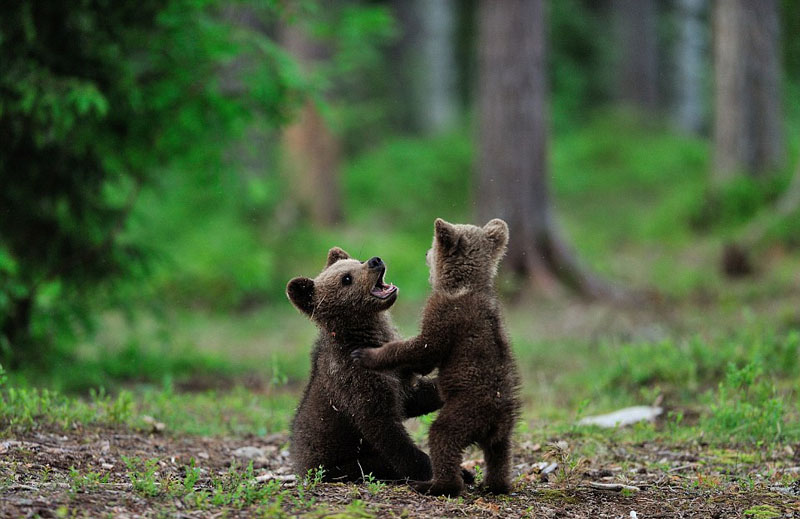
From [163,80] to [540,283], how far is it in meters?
6.74

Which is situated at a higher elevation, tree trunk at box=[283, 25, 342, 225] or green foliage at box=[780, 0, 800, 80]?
green foliage at box=[780, 0, 800, 80]

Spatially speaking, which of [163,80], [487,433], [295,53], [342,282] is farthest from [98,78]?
[295,53]

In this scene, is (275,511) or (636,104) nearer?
(275,511)

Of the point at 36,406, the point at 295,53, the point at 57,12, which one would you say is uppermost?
the point at 295,53

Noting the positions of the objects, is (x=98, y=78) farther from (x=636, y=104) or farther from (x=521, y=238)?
(x=636, y=104)

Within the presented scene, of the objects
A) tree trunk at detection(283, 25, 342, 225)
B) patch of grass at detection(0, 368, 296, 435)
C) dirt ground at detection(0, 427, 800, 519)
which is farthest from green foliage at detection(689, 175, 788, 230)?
dirt ground at detection(0, 427, 800, 519)

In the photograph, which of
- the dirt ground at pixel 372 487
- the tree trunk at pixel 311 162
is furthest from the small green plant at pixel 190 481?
the tree trunk at pixel 311 162

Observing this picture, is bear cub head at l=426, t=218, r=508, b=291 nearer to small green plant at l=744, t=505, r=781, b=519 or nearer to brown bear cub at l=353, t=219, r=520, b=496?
brown bear cub at l=353, t=219, r=520, b=496

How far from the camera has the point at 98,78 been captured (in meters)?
9.24

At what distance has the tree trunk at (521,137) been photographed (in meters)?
14.3

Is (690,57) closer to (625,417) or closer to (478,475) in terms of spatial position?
(625,417)

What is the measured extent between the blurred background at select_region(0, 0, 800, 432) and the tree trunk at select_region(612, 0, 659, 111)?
648cm

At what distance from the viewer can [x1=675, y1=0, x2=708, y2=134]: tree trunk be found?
3340 centimetres

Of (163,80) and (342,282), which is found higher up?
(163,80)
